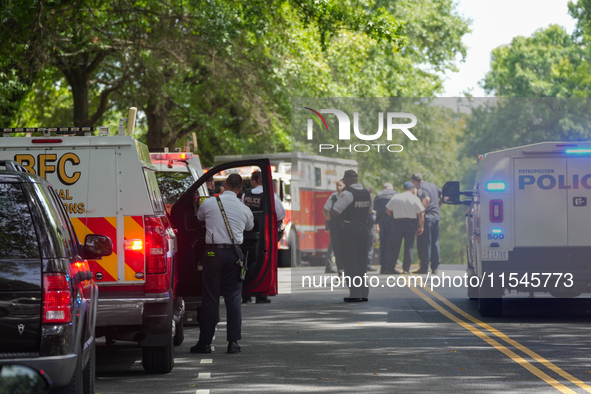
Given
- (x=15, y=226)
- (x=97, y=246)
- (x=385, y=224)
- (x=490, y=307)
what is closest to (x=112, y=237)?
(x=97, y=246)

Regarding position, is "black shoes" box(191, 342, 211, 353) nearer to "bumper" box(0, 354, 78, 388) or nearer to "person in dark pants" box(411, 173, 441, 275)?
"bumper" box(0, 354, 78, 388)

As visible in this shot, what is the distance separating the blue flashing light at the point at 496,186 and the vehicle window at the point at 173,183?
4097 millimetres

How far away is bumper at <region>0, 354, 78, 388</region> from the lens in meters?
4.87

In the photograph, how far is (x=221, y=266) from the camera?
933 centimetres

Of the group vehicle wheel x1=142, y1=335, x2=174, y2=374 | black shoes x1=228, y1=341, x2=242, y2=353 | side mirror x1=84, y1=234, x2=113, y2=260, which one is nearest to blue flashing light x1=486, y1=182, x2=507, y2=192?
black shoes x1=228, y1=341, x2=242, y2=353

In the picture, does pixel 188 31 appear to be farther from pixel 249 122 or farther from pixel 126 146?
pixel 126 146

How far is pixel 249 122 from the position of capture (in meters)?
27.8

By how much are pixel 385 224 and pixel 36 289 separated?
13765 mm

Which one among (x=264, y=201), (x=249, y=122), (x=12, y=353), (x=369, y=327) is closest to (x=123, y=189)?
(x=264, y=201)

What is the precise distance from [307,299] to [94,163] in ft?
27.9

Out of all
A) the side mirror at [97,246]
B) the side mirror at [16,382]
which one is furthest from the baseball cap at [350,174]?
the side mirror at [16,382]

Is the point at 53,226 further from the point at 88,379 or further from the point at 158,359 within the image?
the point at 158,359

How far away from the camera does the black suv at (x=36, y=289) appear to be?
4.89m

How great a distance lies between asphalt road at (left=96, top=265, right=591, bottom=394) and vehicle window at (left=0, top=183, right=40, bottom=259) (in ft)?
8.85
